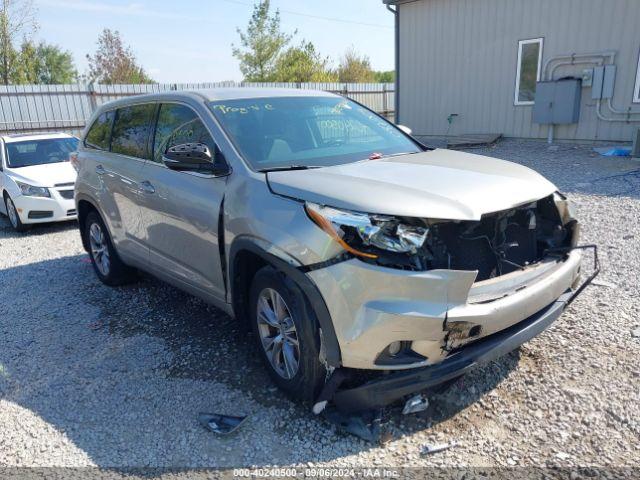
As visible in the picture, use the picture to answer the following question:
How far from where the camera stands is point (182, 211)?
139 inches

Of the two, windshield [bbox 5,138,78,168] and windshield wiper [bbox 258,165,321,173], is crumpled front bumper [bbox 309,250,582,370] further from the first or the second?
windshield [bbox 5,138,78,168]

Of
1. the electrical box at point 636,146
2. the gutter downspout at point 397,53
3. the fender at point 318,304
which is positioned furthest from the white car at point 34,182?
the electrical box at point 636,146

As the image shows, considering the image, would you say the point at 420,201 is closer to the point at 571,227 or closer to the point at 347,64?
the point at 571,227

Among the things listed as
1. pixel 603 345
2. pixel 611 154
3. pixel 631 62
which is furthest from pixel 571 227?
pixel 631 62

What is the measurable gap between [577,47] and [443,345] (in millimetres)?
11486

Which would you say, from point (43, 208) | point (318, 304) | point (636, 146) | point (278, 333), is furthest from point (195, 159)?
point (636, 146)

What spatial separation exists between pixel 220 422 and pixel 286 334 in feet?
2.11

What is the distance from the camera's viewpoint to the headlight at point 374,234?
8.02 ft

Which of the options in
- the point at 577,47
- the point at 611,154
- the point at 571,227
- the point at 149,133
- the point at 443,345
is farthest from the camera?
the point at 577,47

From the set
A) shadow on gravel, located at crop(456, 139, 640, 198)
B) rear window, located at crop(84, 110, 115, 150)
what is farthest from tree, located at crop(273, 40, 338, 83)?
rear window, located at crop(84, 110, 115, 150)

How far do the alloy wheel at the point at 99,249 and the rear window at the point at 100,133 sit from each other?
84cm

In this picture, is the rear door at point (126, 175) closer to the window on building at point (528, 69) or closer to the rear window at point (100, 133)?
the rear window at point (100, 133)

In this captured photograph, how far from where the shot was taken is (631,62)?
35.1 feet

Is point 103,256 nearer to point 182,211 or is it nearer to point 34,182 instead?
point 182,211
